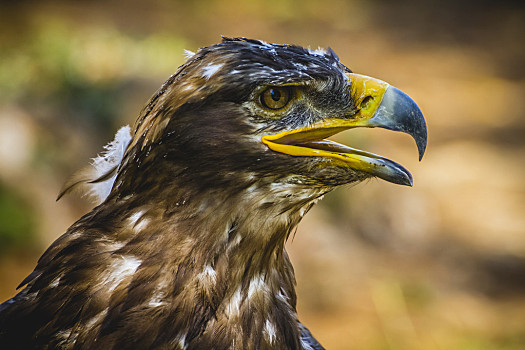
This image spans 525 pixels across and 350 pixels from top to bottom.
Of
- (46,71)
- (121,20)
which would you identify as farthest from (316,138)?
(121,20)

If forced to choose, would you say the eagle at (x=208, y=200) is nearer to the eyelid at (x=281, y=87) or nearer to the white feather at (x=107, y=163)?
the eyelid at (x=281, y=87)

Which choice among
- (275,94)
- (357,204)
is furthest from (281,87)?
(357,204)

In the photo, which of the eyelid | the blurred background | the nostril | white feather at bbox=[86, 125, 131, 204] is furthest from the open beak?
the blurred background

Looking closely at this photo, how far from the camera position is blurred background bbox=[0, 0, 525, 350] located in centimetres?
708

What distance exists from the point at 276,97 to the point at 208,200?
484 mm

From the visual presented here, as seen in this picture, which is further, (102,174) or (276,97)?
(102,174)

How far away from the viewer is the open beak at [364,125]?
2.45 metres

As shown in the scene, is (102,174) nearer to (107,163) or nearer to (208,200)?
(107,163)

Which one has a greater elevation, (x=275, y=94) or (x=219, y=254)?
(x=275, y=94)

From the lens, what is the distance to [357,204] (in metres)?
8.58

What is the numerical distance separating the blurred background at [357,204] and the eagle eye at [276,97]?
406cm

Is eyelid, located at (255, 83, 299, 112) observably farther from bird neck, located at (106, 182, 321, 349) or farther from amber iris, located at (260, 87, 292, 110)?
bird neck, located at (106, 182, 321, 349)

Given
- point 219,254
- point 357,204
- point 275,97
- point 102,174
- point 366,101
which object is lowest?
point 219,254

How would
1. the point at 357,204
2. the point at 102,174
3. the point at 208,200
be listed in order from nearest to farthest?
1. the point at 208,200
2. the point at 102,174
3. the point at 357,204
